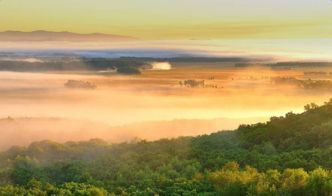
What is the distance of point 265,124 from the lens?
5659 centimetres

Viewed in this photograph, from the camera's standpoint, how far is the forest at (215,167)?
2656cm

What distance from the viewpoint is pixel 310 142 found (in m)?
47.3

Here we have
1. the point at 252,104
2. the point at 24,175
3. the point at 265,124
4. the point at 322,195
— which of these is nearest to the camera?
the point at 322,195

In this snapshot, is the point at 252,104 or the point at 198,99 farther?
the point at 198,99

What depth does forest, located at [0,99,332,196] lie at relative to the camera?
26.6 m

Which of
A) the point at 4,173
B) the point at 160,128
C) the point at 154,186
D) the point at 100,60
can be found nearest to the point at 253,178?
the point at 154,186

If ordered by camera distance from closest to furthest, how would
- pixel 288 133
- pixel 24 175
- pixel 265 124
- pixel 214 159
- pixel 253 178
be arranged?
pixel 253 178 → pixel 214 159 → pixel 24 175 → pixel 288 133 → pixel 265 124

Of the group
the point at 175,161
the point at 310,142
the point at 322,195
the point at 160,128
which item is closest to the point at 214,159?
the point at 175,161

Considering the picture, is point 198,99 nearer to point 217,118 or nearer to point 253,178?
point 217,118

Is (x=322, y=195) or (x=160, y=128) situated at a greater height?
(x=322, y=195)

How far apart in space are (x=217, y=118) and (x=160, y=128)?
20220 millimetres

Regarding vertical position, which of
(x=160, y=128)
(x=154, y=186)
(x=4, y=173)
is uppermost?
(x=154, y=186)

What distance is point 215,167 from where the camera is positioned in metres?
39.3

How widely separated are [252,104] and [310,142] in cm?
11331
